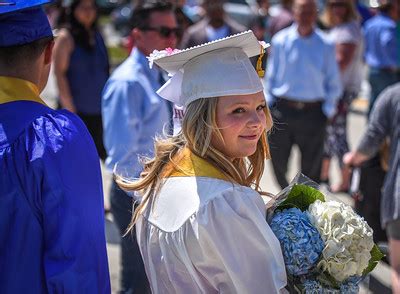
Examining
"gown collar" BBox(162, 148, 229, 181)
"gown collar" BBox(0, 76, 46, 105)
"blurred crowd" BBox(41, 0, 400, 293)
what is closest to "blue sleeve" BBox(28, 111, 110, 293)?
"gown collar" BBox(0, 76, 46, 105)

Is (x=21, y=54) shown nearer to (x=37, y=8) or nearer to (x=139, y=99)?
(x=37, y=8)

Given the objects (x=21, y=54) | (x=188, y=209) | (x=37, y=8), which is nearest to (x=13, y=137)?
(x=21, y=54)

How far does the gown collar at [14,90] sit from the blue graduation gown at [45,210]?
0.08 meters

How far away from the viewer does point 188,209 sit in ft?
8.04

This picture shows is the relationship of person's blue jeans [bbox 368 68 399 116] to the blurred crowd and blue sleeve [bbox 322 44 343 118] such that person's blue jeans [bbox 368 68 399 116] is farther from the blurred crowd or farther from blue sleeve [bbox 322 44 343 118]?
blue sleeve [bbox 322 44 343 118]

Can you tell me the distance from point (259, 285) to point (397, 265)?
7.03 ft

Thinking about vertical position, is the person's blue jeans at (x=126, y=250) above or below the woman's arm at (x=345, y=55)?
above

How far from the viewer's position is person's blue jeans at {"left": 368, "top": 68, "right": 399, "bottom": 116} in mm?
8203

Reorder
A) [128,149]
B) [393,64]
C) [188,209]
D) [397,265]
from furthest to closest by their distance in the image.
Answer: [393,64], [397,265], [128,149], [188,209]

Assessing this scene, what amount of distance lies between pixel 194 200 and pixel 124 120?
1.66 meters

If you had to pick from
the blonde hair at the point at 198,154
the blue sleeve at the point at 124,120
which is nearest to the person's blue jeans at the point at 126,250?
the blue sleeve at the point at 124,120

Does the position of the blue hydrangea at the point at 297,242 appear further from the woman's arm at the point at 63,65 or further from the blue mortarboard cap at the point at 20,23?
the woman's arm at the point at 63,65

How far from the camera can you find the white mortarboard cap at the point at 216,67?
2605mm

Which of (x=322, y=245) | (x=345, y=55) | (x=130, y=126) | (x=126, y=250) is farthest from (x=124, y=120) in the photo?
(x=345, y=55)
